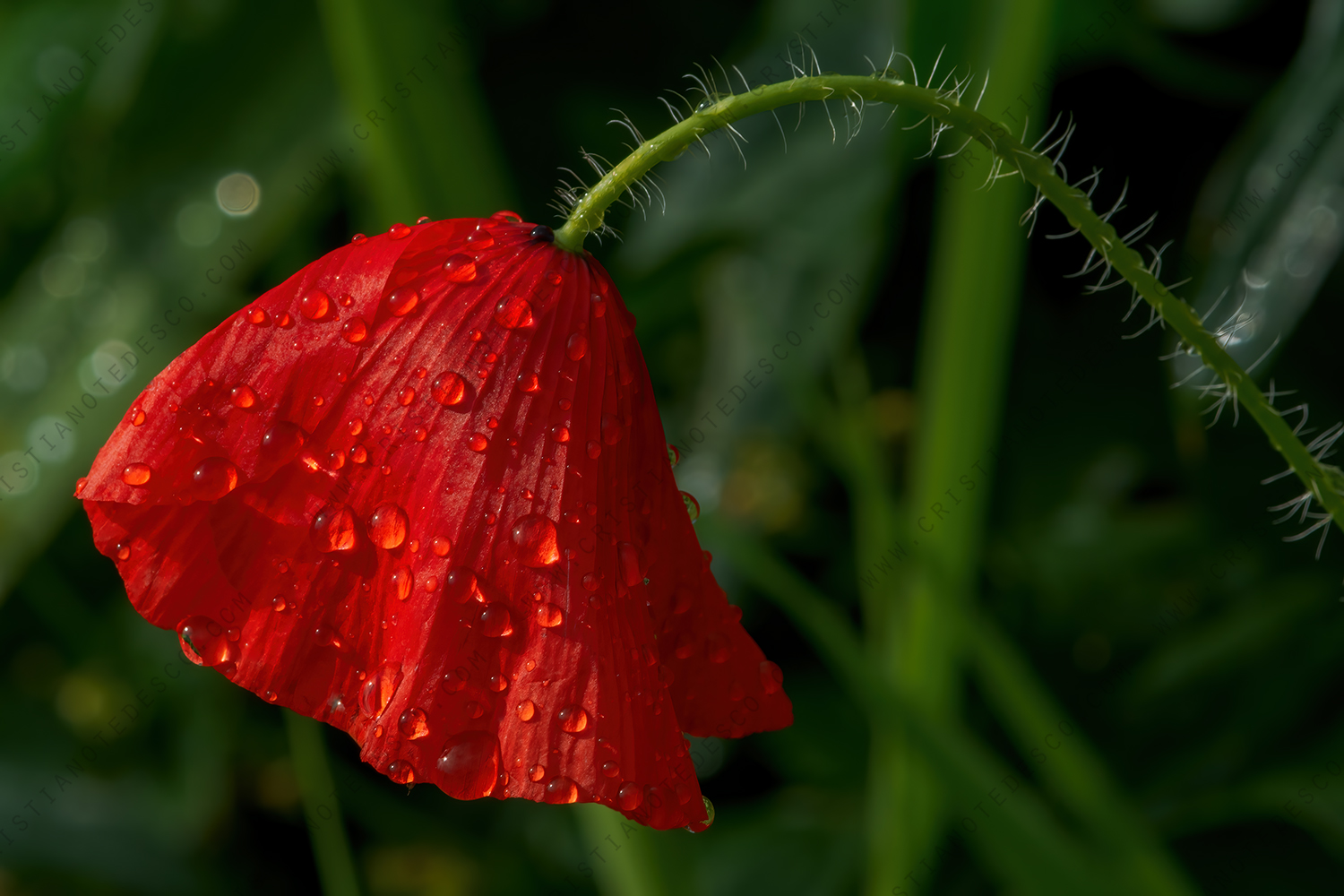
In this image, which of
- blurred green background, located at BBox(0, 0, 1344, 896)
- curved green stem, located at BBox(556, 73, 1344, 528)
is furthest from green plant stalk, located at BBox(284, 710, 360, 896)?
curved green stem, located at BBox(556, 73, 1344, 528)

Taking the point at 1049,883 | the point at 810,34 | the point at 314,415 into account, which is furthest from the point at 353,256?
the point at 810,34

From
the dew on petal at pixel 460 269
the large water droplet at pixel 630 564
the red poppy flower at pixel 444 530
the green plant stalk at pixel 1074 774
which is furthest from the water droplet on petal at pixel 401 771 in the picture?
the green plant stalk at pixel 1074 774

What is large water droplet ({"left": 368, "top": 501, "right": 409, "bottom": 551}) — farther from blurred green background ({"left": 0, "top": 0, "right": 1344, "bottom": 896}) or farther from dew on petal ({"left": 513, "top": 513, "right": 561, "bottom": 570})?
blurred green background ({"left": 0, "top": 0, "right": 1344, "bottom": 896})

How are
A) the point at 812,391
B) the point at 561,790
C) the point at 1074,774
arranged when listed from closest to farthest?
the point at 561,790
the point at 1074,774
the point at 812,391

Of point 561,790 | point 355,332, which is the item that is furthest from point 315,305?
point 561,790

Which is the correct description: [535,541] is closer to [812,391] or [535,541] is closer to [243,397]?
[243,397]

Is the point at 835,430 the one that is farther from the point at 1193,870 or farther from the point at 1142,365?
the point at 1193,870
